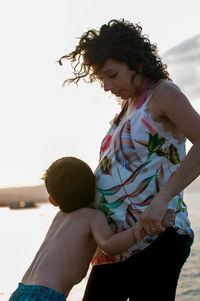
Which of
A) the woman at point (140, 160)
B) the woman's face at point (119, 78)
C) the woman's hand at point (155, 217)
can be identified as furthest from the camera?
the woman's face at point (119, 78)

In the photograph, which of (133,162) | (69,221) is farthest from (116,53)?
(69,221)

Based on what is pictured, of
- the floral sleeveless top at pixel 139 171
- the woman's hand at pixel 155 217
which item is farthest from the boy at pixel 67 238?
the woman's hand at pixel 155 217

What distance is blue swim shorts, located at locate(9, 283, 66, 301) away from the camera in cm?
214

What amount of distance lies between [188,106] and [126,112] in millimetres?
538

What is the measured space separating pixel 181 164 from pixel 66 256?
78 cm

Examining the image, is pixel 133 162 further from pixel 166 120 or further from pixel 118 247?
pixel 118 247

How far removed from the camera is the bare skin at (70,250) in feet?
7.25

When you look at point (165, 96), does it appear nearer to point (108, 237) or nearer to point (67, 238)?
point (108, 237)

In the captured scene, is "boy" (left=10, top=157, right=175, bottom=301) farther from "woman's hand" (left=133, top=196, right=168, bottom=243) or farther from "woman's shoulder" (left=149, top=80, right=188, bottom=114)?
"woman's shoulder" (left=149, top=80, right=188, bottom=114)

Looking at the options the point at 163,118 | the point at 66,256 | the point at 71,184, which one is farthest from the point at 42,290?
the point at 163,118

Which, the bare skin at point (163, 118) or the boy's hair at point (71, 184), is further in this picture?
the boy's hair at point (71, 184)

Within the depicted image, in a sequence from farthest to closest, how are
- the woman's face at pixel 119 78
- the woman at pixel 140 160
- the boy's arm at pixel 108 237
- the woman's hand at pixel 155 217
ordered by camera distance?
the woman's face at pixel 119 78
the woman at pixel 140 160
the boy's arm at pixel 108 237
the woman's hand at pixel 155 217

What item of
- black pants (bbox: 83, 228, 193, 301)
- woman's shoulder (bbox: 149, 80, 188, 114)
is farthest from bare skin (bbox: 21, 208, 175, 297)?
woman's shoulder (bbox: 149, 80, 188, 114)

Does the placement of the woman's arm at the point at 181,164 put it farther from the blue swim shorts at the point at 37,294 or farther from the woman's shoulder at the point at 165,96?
the blue swim shorts at the point at 37,294
